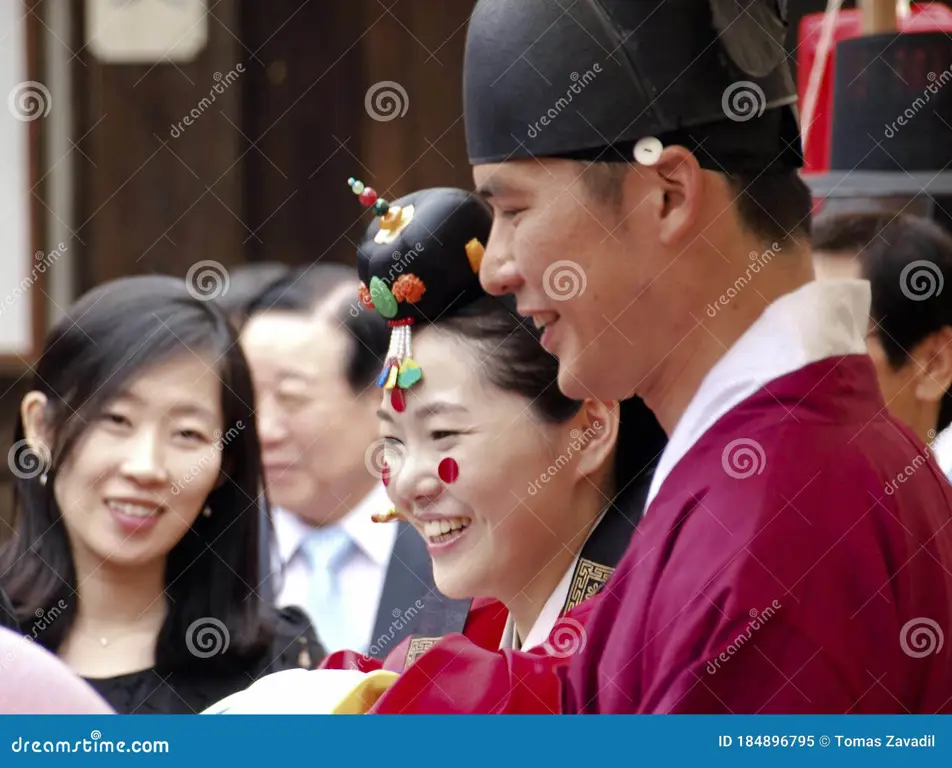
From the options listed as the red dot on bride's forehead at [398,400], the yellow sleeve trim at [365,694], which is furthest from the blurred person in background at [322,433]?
the yellow sleeve trim at [365,694]

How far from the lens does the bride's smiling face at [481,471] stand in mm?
1840

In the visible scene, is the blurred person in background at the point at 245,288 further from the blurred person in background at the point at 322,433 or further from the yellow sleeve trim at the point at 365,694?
the yellow sleeve trim at the point at 365,694

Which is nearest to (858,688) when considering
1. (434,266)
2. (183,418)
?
(434,266)

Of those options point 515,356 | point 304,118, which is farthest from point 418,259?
point 304,118

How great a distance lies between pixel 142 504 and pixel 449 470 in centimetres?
64

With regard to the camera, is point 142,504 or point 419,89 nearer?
point 142,504

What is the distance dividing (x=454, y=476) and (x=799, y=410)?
539 millimetres

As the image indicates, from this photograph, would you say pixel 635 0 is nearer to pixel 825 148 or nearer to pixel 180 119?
pixel 825 148

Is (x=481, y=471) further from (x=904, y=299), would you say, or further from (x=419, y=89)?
(x=419, y=89)

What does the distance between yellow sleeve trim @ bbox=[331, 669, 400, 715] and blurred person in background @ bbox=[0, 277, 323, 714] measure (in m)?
0.68

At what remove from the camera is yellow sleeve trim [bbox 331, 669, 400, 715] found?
1.66 m

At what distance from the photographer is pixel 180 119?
3.48m

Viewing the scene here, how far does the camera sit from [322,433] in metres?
2.96

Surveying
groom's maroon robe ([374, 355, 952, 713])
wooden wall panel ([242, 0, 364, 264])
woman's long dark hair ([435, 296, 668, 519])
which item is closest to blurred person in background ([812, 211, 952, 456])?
woman's long dark hair ([435, 296, 668, 519])
